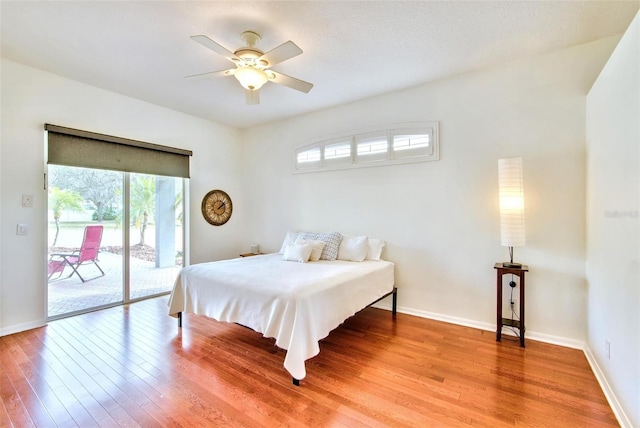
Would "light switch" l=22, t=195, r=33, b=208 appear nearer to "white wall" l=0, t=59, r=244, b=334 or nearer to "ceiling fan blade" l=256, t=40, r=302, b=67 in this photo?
"white wall" l=0, t=59, r=244, b=334

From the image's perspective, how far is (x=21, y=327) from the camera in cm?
305

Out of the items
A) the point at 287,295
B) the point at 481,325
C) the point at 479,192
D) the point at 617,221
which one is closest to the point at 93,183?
the point at 287,295

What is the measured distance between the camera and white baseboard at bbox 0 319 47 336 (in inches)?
116

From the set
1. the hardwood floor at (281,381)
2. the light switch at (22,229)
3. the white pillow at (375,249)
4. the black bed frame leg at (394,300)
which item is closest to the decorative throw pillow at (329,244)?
the white pillow at (375,249)

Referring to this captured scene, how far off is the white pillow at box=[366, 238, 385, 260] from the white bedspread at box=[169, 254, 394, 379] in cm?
21

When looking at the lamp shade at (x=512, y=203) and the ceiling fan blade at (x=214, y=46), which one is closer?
the ceiling fan blade at (x=214, y=46)

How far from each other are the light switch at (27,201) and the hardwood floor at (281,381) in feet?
4.52

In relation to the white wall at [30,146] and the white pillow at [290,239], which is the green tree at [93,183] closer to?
the white wall at [30,146]

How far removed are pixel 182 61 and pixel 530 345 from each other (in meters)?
4.50

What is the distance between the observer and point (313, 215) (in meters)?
4.46

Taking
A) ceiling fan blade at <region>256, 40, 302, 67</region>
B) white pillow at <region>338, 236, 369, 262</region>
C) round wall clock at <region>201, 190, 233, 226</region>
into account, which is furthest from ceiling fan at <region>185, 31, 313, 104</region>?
round wall clock at <region>201, 190, 233, 226</region>

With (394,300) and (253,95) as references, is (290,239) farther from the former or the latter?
(253,95)

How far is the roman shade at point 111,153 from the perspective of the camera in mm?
3303

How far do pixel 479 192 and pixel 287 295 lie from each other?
2.41 m
